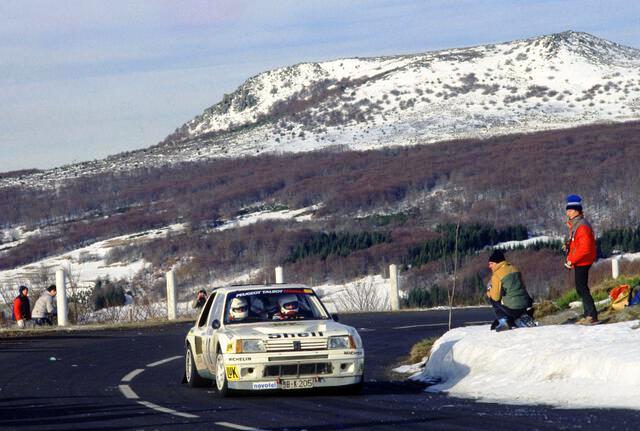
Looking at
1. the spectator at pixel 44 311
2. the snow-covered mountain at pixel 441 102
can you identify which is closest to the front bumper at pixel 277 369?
the spectator at pixel 44 311

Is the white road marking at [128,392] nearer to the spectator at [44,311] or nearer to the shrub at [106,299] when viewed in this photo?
the spectator at [44,311]

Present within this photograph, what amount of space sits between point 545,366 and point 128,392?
504 cm

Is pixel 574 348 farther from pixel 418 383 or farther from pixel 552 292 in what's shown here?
pixel 552 292

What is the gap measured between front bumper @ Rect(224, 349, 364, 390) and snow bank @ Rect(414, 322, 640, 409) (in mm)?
1404

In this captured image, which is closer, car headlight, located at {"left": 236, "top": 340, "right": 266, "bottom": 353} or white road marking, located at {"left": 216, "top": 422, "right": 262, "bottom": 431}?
white road marking, located at {"left": 216, "top": 422, "right": 262, "bottom": 431}

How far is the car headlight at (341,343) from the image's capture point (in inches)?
567

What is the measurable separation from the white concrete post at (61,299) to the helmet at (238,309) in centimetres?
1587

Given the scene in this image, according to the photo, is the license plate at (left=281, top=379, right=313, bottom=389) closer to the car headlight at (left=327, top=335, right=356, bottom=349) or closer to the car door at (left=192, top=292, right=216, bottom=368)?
the car headlight at (left=327, top=335, right=356, bottom=349)

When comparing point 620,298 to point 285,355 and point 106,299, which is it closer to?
point 285,355

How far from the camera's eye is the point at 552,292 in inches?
1281

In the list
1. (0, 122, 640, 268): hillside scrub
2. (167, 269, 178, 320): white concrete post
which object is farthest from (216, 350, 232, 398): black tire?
(0, 122, 640, 268): hillside scrub

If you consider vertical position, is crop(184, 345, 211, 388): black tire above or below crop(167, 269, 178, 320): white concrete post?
below

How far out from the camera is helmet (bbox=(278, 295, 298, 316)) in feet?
50.7

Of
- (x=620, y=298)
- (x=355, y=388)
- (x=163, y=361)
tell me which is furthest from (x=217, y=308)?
(x=620, y=298)
